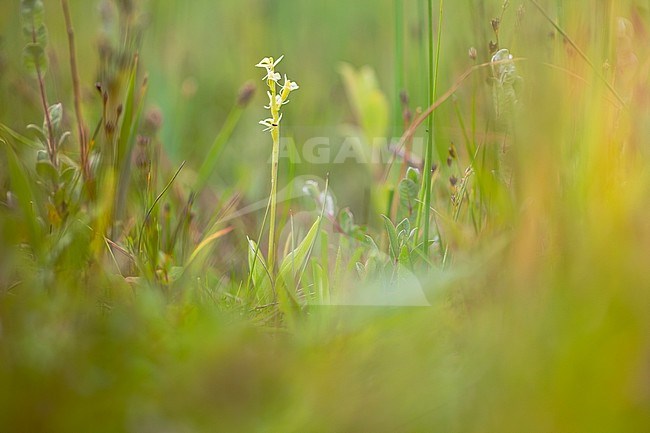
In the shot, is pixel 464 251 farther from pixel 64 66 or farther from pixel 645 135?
pixel 64 66

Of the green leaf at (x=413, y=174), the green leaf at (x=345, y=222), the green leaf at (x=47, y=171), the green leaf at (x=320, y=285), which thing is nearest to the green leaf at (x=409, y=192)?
the green leaf at (x=413, y=174)

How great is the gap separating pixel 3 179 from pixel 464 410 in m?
0.92

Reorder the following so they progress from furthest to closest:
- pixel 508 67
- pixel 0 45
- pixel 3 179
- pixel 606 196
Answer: pixel 0 45 < pixel 3 179 < pixel 508 67 < pixel 606 196

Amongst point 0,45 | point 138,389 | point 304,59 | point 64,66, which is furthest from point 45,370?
point 304,59

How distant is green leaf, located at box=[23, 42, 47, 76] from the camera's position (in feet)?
3.49

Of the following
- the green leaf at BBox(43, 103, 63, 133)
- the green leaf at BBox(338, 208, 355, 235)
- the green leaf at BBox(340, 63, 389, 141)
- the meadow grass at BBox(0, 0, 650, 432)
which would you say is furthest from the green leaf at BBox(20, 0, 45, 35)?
the green leaf at BBox(340, 63, 389, 141)

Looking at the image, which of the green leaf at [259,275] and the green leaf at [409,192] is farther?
the green leaf at [409,192]

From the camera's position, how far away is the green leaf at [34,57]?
1.06 metres

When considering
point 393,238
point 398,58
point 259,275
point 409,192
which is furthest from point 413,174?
point 398,58

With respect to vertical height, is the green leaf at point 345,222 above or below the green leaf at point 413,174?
below

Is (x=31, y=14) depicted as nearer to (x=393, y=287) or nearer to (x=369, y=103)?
(x=393, y=287)

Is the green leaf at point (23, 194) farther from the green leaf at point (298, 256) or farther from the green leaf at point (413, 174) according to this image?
the green leaf at point (413, 174)

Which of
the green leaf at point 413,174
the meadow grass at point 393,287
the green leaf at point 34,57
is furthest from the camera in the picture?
the green leaf at point 413,174

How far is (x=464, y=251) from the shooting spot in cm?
88
